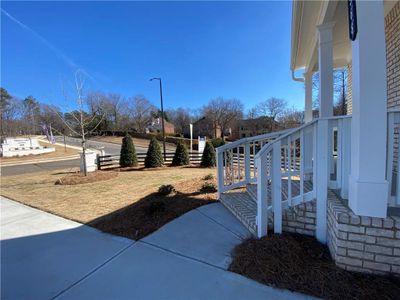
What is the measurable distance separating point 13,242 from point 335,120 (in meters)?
4.78

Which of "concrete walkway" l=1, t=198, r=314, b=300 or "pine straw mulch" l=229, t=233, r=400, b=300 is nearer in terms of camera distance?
"pine straw mulch" l=229, t=233, r=400, b=300

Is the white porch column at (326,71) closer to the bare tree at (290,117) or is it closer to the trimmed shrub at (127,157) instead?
the trimmed shrub at (127,157)

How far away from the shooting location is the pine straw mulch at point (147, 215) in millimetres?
3626

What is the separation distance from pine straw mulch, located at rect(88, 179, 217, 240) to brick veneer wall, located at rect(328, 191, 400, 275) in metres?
2.51

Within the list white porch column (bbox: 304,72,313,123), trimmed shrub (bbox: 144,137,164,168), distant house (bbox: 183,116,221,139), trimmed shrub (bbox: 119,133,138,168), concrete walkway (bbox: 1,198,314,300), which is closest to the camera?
concrete walkway (bbox: 1,198,314,300)

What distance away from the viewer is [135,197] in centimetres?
552

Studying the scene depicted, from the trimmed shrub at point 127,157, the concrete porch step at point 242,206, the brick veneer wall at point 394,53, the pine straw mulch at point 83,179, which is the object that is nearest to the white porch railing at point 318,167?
the concrete porch step at point 242,206

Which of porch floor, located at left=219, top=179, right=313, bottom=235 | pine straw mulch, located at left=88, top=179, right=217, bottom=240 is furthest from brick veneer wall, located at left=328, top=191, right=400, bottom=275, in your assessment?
pine straw mulch, located at left=88, top=179, right=217, bottom=240

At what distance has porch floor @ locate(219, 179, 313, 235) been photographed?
3.35m

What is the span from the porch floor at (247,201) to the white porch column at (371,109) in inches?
50.2

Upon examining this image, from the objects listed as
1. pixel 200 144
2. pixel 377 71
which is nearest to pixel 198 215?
pixel 377 71

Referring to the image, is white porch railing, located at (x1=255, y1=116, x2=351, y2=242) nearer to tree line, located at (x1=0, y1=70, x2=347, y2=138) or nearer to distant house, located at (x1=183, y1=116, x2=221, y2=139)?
tree line, located at (x1=0, y1=70, x2=347, y2=138)

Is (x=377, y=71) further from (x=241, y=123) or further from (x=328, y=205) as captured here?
(x=241, y=123)

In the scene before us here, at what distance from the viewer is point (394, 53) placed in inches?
149
